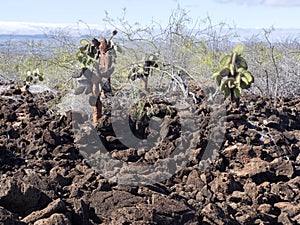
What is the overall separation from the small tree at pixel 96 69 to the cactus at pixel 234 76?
109 centimetres

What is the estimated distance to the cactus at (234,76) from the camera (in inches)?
209

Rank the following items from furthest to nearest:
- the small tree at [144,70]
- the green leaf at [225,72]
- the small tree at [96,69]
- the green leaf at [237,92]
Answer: the small tree at [144,70], the green leaf at [225,72], the green leaf at [237,92], the small tree at [96,69]

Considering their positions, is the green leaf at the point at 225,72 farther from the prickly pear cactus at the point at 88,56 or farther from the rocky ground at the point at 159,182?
the prickly pear cactus at the point at 88,56

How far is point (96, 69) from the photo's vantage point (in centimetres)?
503

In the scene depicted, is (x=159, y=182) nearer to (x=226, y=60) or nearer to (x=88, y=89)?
(x=88, y=89)

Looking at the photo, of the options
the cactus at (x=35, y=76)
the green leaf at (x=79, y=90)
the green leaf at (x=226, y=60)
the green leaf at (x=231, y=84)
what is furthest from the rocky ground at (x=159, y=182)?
the cactus at (x=35, y=76)

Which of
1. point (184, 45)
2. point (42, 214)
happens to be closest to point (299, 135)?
point (184, 45)

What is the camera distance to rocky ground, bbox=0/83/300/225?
2641 millimetres

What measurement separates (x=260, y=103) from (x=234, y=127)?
1.41m

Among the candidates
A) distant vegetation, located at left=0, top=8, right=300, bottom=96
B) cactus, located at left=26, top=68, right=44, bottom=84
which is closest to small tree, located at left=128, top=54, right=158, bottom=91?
distant vegetation, located at left=0, top=8, right=300, bottom=96

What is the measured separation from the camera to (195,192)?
133 inches

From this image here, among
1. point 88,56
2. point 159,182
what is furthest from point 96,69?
point 159,182

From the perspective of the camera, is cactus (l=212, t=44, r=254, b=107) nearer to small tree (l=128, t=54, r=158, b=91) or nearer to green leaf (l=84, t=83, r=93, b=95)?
small tree (l=128, t=54, r=158, b=91)

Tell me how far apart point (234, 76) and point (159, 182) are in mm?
2151
